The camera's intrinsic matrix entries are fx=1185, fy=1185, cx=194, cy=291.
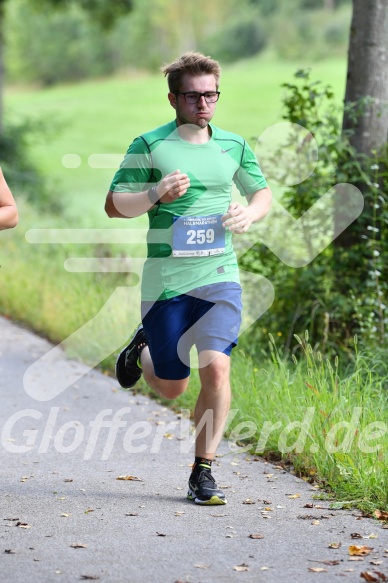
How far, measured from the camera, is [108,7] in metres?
25.5

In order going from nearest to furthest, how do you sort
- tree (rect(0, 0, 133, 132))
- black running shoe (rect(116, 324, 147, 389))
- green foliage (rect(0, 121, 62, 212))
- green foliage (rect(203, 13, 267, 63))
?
black running shoe (rect(116, 324, 147, 389)) < green foliage (rect(0, 121, 62, 212)) < tree (rect(0, 0, 133, 132)) < green foliage (rect(203, 13, 267, 63))

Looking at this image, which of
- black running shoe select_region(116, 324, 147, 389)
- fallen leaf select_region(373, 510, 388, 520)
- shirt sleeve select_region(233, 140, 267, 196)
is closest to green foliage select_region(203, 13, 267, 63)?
black running shoe select_region(116, 324, 147, 389)

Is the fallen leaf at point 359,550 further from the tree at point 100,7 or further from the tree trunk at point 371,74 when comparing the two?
the tree at point 100,7

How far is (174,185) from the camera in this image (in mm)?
5496

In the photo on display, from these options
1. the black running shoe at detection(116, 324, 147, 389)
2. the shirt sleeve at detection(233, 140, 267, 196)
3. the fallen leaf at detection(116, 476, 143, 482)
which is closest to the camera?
the shirt sleeve at detection(233, 140, 267, 196)

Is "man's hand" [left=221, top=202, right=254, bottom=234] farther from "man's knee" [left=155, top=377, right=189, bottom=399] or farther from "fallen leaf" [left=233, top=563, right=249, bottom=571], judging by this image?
"fallen leaf" [left=233, top=563, right=249, bottom=571]

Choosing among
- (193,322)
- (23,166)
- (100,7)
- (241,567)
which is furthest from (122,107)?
(241,567)

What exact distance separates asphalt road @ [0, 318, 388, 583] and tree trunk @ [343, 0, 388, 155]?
2.52 metres

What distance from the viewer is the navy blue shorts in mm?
5816

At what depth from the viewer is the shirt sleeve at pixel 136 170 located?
576 cm

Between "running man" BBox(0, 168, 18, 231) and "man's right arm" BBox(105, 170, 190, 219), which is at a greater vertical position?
"man's right arm" BBox(105, 170, 190, 219)

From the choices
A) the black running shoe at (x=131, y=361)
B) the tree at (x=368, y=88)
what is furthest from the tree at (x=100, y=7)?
the black running shoe at (x=131, y=361)

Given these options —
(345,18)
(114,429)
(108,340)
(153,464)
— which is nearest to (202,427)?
(153,464)

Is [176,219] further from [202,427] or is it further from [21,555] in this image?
[21,555]
